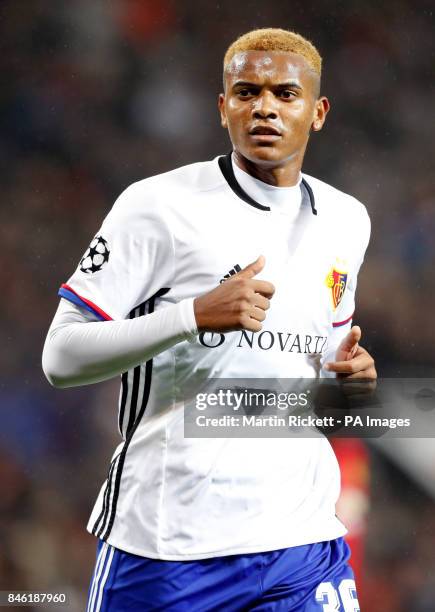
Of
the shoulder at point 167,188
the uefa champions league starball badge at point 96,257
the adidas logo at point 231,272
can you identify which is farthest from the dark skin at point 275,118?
the uefa champions league starball badge at point 96,257

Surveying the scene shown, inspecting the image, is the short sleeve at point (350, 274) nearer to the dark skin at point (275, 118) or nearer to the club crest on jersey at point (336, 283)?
the club crest on jersey at point (336, 283)

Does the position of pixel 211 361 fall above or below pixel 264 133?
below

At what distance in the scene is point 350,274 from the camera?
2.60 meters

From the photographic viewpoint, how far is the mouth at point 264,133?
2408 mm

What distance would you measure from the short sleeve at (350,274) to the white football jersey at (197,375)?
5.3 inches

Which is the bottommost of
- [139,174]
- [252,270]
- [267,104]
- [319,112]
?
[252,270]

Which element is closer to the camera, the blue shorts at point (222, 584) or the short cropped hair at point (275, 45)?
the blue shorts at point (222, 584)

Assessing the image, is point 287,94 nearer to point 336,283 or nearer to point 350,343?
point 336,283

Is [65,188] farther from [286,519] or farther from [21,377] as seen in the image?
[286,519]

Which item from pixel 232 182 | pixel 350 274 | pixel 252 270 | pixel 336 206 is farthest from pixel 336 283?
pixel 252 270

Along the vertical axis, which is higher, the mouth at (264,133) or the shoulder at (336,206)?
the mouth at (264,133)

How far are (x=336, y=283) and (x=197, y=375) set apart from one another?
0.47m

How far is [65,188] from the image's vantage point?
5.26 metres

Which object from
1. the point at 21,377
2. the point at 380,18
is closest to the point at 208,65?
the point at 380,18
